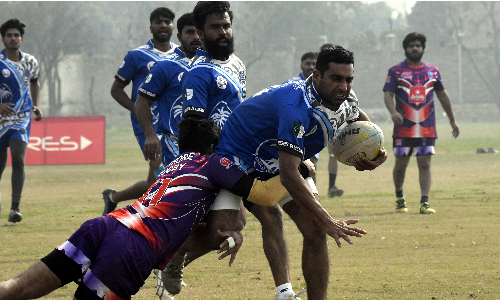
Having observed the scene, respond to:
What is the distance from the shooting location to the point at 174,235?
478 cm

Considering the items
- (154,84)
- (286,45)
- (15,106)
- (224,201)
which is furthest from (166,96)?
(286,45)

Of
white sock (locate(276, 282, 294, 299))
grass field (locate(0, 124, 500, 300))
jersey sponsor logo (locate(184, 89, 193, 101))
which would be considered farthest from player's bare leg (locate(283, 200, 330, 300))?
jersey sponsor logo (locate(184, 89, 193, 101))

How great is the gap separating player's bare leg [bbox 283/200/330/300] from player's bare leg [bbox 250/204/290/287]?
0.89 feet

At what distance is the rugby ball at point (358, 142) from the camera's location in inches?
219

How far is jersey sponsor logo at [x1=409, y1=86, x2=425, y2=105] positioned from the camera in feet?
38.5

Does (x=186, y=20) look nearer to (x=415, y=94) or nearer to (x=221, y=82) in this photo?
(x=221, y=82)

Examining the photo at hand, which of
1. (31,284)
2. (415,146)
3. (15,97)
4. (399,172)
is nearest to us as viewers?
(31,284)

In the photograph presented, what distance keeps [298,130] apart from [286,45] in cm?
8272

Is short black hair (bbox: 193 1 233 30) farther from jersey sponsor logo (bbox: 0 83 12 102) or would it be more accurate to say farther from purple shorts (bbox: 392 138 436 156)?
purple shorts (bbox: 392 138 436 156)

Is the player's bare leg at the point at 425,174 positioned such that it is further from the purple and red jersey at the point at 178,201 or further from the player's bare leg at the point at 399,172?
the purple and red jersey at the point at 178,201

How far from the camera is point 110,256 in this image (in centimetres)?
450

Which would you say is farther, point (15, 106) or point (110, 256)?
point (15, 106)

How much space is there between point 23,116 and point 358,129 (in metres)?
A: 6.91

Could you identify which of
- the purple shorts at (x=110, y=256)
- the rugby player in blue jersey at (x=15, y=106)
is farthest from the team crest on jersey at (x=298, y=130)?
the rugby player in blue jersey at (x=15, y=106)
